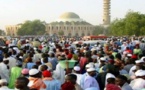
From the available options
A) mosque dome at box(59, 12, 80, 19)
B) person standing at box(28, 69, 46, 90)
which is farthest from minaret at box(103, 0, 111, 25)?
person standing at box(28, 69, 46, 90)

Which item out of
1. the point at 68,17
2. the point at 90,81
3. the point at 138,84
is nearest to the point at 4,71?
the point at 90,81

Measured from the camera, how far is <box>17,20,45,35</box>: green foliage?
11756cm

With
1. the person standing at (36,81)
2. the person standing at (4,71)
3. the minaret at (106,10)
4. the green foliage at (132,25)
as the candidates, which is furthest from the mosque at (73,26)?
the person standing at (36,81)

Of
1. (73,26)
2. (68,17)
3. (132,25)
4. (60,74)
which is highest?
(60,74)

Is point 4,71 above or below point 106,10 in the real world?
above

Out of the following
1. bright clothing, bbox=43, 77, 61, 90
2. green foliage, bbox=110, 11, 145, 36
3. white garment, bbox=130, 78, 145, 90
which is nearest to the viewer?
white garment, bbox=130, 78, 145, 90

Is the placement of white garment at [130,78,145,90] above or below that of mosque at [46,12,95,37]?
above

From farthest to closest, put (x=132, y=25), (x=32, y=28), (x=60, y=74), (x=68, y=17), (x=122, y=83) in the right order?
(x=68, y=17), (x=32, y=28), (x=132, y=25), (x=60, y=74), (x=122, y=83)

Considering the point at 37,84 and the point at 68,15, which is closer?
the point at 37,84

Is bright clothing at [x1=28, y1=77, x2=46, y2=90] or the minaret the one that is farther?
the minaret

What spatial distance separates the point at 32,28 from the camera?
118000 millimetres

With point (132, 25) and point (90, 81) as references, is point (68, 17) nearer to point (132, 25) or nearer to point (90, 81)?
point (132, 25)

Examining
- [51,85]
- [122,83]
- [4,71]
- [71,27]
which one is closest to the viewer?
[122,83]

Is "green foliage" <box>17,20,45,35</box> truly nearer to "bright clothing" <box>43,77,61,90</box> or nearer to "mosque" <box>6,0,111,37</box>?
"mosque" <box>6,0,111,37</box>
